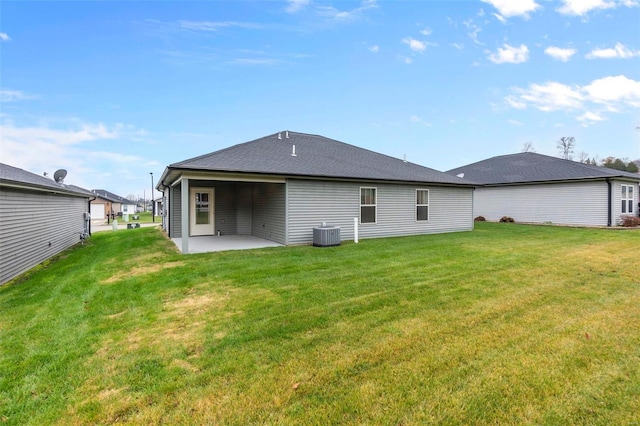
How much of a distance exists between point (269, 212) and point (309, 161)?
2451 millimetres

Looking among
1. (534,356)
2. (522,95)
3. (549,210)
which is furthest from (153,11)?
(549,210)

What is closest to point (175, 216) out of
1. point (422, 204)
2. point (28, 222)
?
point (28, 222)

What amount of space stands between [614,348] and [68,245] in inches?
627

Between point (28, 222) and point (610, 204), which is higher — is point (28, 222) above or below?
below

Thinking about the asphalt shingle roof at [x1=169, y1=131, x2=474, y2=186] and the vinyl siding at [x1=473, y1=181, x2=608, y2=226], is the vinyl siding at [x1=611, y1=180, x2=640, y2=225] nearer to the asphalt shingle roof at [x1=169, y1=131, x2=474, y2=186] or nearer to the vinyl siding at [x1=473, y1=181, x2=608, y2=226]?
the vinyl siding at [x1=473, y1=181, x2=608, y2=226]

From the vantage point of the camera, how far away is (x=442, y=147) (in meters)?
24.6

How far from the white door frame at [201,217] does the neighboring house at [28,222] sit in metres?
4.17

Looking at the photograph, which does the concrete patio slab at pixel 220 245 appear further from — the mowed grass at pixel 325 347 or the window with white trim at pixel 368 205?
the window with white trim at pixel 368 205

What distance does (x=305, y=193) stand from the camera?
10.5 meters

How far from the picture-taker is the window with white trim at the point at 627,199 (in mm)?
16547

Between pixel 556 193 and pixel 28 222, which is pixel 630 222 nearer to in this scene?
pixel 556 193

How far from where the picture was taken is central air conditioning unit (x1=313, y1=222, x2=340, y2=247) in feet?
32.5

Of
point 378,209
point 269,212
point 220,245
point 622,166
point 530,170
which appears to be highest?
point 622,166

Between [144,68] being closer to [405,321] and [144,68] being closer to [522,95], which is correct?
[405,321]
